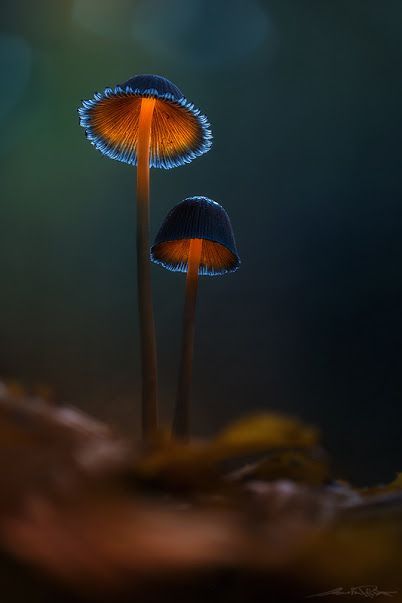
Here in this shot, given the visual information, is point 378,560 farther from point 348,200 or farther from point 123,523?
point 348,200

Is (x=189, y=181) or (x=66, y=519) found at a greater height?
(x=189, y=181)

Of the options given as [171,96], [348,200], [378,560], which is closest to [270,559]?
[378,560]

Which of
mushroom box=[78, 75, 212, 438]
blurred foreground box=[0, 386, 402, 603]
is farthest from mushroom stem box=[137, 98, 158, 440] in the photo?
blurred foreground box=[0, 386, 402, 603]

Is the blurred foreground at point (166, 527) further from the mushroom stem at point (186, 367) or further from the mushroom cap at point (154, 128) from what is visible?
the mushroom cap at point (154, 128)
